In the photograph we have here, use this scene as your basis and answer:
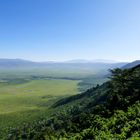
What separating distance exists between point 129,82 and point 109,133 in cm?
2425

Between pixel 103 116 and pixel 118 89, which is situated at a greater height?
pixel 118 89

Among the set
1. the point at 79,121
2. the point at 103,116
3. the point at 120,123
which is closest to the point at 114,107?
the point at 103,116

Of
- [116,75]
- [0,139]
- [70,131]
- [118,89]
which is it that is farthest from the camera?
[0,139]

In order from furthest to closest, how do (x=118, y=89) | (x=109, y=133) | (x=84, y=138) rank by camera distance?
1. (x=118, y=89)
2. (x=84, y=138)
3. (x=109, y=133)

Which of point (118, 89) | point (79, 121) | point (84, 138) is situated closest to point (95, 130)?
point (84, 138)

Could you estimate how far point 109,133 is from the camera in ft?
94.1

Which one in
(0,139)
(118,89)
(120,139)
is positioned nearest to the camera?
(120,139)

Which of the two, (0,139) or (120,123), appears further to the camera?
(0,139)

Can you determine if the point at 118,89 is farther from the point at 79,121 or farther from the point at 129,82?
the point at 79,121

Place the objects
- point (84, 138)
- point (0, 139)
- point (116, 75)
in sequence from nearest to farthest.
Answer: point (84, 138)
point (116, 75)
point (0, 139)

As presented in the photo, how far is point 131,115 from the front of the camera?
33375 millimetres

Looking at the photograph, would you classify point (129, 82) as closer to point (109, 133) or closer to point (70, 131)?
point (70, 131)

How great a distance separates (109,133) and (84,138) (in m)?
4.07

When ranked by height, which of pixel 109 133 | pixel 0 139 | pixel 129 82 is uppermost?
pixel 129 82
